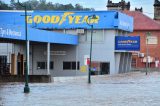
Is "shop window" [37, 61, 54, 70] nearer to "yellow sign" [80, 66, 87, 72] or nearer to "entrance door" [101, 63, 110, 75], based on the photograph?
"yellow sign" [80, 66, 87, 72]

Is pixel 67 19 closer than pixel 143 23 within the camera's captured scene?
Yes

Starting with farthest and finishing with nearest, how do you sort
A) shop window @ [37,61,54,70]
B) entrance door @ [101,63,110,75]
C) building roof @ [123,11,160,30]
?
building roof @ [123,11,160,30]
shop window @ [37,61,54,70]
entrance door @ [101,63,110,75]

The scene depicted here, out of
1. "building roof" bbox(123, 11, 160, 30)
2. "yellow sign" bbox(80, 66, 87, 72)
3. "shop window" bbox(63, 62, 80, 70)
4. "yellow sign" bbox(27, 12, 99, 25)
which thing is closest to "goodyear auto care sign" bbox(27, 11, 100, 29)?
"yellow sign" bbox(27, 12, 99, 25)

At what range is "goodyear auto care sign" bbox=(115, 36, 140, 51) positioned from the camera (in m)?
77.2

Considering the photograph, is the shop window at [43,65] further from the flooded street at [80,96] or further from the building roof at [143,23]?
the flooded street at [80,96]

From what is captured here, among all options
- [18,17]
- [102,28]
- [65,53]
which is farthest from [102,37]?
[18,17]

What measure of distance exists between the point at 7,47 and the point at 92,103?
5186cm

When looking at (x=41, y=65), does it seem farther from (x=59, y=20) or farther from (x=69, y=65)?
(x=59, y=20)

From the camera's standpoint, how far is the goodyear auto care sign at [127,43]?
7725 cm

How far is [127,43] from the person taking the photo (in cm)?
7831

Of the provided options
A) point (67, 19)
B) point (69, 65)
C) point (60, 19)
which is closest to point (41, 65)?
point (69, 65)

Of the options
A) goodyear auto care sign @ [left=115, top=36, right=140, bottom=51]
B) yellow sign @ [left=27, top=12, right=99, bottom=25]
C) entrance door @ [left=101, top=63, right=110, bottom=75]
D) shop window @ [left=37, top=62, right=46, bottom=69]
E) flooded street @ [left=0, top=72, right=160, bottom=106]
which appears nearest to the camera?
flooded street @ [left=0, top=72, right=160, bottom=106]

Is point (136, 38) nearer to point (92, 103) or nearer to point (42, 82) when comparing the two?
point (42, 82)

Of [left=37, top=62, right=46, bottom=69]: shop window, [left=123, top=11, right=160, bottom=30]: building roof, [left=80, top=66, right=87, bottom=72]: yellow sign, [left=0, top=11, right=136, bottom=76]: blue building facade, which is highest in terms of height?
[left=123, top=11, right=160, bottom=30]: building roof
